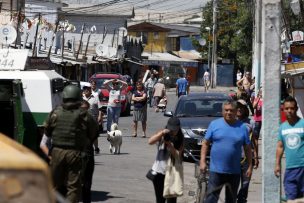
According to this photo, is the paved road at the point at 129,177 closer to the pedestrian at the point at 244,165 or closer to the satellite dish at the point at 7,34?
the pedestrian at the point at 244,165

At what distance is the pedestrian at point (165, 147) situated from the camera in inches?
448

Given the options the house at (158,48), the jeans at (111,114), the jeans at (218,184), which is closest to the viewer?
the jeans at (218,184)

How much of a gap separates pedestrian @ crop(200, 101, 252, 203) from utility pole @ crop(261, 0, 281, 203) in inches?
32.5

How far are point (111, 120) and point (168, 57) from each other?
7114 centimetres

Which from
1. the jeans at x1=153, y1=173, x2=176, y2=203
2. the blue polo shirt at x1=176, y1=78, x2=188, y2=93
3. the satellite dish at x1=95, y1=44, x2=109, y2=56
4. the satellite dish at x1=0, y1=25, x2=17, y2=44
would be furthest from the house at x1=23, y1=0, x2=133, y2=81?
the jeans at x1=153, y1=173, x2=176, y2=203

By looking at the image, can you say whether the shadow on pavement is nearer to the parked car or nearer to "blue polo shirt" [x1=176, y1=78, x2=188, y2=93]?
the parked car

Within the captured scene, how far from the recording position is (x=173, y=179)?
1131cm

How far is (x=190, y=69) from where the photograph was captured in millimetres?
92938

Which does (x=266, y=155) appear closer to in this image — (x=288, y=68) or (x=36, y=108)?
(x=36, y=108)

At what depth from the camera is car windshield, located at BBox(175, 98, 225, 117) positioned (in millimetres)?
21047

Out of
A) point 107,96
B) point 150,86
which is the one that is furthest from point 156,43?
point 107,96

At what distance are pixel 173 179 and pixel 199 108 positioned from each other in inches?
396

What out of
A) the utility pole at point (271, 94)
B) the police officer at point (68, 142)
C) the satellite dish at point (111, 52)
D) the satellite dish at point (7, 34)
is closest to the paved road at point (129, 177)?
the utility pole at point (271, 94)

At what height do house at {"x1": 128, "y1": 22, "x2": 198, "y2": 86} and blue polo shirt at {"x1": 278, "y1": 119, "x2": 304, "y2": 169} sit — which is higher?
house at {"x1": 128, "y1": 22, "x2": 198, "y2": 86}
